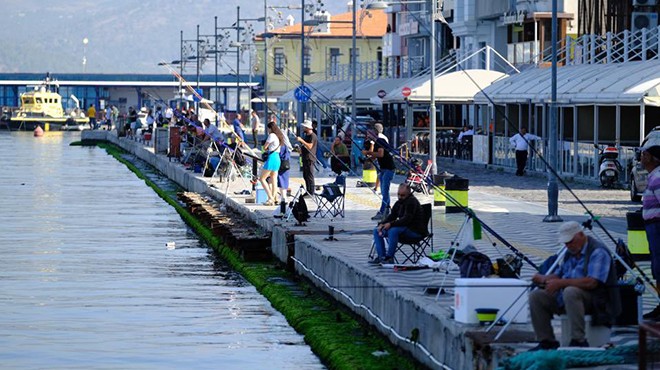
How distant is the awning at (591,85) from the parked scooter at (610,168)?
1.41 meters

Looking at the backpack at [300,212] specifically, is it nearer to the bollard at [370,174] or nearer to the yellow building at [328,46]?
the bollard at [370,174]

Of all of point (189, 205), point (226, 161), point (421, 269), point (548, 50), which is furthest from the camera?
point (548, 50)

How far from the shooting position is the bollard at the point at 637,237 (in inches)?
823

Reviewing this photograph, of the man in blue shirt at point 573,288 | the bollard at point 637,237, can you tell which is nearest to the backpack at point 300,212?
the bollard at point 637,237

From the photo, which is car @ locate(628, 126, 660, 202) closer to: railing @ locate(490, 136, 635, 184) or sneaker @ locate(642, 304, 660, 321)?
railing @ locate(490, 136, 635, 184)

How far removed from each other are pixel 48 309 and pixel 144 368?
527 centimetres

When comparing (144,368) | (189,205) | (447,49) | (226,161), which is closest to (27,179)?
(226,161)

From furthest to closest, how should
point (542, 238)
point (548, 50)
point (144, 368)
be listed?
1. point (548, 50)
2. point (542, 238)
3. point (144, 368)

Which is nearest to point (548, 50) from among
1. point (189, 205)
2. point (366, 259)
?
point (189, 205)

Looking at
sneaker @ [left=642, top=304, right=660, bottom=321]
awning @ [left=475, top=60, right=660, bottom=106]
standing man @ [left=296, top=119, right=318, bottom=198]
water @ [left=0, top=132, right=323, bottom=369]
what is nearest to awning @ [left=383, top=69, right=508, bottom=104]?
awning @ [left=475, top=60, right=660, bottom=106]

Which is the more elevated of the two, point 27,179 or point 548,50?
point 548,50

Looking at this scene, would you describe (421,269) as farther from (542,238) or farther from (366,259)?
(542,238)

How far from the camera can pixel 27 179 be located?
2429 inches

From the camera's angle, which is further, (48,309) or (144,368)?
(48,309)
